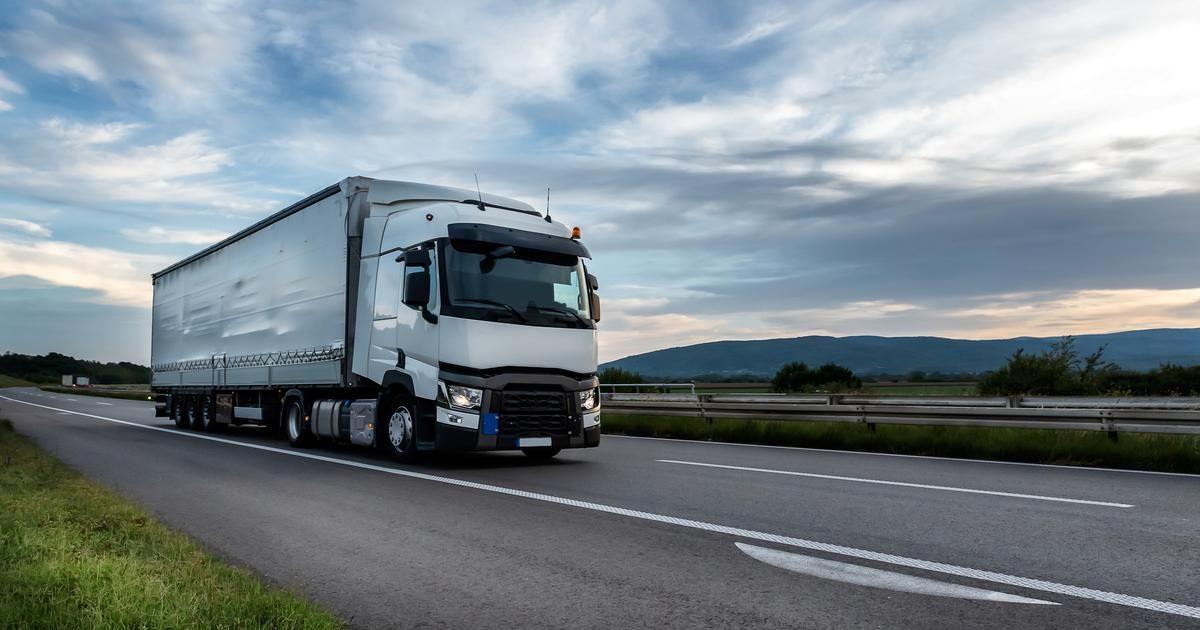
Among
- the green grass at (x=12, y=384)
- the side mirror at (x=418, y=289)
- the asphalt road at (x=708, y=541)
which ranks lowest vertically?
the asphalt road at (x=708, y=541)

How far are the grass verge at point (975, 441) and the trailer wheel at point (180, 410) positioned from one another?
12.6 m

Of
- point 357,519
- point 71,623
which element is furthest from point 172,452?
point 71,623

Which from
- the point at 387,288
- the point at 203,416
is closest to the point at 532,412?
the point at 387,288

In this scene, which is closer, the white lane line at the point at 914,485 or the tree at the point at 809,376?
the white lane line at the point at 914,485

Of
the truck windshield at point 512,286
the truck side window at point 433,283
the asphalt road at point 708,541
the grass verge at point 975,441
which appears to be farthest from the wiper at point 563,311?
the grass verge at point 975,441

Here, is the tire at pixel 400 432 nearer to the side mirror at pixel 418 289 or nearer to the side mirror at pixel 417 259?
the side mirror at pixel 418 289

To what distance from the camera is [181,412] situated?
2303cm

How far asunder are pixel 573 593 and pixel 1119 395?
31.5 meters

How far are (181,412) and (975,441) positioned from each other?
1938 centimetres

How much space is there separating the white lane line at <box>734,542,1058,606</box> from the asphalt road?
0.02 meters

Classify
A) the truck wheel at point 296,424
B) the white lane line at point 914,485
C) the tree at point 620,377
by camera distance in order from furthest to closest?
the tree at point 620,377
the truck wheel at point 296,424
the white lane line at point 914,485

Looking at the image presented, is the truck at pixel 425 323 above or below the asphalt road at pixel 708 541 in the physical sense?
above

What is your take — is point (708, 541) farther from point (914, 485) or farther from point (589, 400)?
point (589, 400)

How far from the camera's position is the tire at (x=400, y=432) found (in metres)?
12.0
